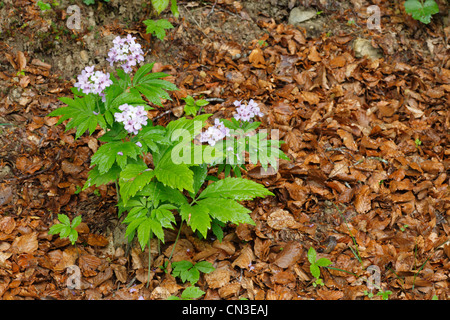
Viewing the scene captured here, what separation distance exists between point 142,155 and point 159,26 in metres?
2.00

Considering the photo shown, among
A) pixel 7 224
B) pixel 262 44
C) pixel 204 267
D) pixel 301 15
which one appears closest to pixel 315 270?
pixel 204 267

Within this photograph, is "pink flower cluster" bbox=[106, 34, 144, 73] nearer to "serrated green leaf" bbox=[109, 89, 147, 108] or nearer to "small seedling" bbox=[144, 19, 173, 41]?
"serrated green leaf" bbox=[109, 89, 147, 108]

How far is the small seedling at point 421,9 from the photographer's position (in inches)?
177

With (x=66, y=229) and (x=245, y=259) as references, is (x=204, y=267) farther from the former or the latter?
(x=66, y=229)

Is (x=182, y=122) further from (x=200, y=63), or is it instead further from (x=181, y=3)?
(x=181, y=3)

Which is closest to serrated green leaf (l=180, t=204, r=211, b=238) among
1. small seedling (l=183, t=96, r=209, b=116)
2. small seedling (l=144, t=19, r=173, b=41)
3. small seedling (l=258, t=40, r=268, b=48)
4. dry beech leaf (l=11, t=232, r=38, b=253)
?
dry beech leaf (l=11, t=232, r=38, b=253)

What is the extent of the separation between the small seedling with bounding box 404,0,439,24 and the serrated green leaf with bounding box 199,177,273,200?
3.39 metres

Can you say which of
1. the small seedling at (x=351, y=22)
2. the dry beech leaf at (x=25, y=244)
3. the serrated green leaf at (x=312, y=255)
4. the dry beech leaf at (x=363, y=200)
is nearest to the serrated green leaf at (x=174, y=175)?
the serrated green leaf at (x=312, y=255)

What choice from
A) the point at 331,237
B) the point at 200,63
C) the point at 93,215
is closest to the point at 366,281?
the point at 331,237

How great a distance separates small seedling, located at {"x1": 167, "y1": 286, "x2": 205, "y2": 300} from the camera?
104 inches

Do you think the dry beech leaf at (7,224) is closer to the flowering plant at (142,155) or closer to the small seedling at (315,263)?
the flowering plant at (142,155)

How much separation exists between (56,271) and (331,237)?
7.15 ft

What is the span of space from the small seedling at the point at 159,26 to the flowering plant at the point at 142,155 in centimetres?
132

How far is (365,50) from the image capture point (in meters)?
4.45
